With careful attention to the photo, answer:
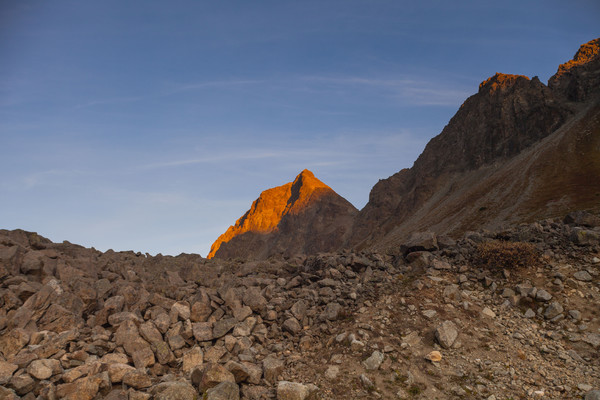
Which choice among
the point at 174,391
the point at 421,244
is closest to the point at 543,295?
the point at 421,244

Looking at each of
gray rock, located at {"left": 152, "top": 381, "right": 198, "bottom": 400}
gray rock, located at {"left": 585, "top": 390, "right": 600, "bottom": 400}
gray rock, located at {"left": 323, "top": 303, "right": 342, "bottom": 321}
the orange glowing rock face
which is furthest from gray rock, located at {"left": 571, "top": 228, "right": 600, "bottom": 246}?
the orange glowing rock face

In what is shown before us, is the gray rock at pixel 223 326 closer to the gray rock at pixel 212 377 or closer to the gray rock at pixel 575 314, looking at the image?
the gray rock at pixel 212 377

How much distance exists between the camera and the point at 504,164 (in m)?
113

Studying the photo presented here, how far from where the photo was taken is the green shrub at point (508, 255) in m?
12.9

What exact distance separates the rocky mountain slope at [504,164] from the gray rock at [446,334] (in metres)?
62.4

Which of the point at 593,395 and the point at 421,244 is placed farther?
the point at 421,244

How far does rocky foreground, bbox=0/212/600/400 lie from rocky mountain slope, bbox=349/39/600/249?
59.2m

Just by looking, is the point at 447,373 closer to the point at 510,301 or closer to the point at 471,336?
the point at 471,336

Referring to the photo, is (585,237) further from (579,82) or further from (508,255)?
(579,82)

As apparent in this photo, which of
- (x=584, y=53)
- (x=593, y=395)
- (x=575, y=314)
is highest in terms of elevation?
(x=584, y=53)

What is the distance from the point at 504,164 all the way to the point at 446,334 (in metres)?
119

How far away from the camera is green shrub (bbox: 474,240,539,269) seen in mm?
12930

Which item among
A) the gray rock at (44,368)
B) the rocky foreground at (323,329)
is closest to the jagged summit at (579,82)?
the rocky foreground at (323,329)

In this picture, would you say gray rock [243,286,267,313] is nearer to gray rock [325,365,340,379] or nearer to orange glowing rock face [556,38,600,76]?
gray rock [325,365,340,379]
